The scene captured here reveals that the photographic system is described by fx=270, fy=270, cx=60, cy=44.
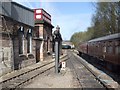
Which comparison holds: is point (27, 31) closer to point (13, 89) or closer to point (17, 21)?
point (17, 21)

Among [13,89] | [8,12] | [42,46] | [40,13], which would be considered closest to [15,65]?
[8,12]

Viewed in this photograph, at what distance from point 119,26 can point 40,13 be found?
1576 centimetres

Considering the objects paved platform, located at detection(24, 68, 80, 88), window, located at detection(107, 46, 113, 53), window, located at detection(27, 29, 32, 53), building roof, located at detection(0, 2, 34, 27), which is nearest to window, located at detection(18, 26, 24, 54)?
building roof, located at detection(0, 2, 34, 27)

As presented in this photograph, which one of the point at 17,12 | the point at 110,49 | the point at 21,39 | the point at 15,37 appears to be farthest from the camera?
the point at 21,39

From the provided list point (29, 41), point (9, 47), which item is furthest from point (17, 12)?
point (29, 41)

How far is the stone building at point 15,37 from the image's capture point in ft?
61.9

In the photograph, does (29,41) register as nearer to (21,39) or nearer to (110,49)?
(21,39)

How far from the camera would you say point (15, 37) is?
21703 mm

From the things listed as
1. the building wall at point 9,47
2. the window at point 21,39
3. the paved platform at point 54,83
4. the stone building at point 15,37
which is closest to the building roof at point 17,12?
the stone building at point 15,37

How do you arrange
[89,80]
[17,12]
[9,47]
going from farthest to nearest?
[17,12] < [9,47] < [89,80]

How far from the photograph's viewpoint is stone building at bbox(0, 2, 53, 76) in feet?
61.9

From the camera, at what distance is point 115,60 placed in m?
18.1

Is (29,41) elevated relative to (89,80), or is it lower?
elevated

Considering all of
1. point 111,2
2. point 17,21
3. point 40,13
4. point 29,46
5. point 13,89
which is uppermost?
point 111,2
